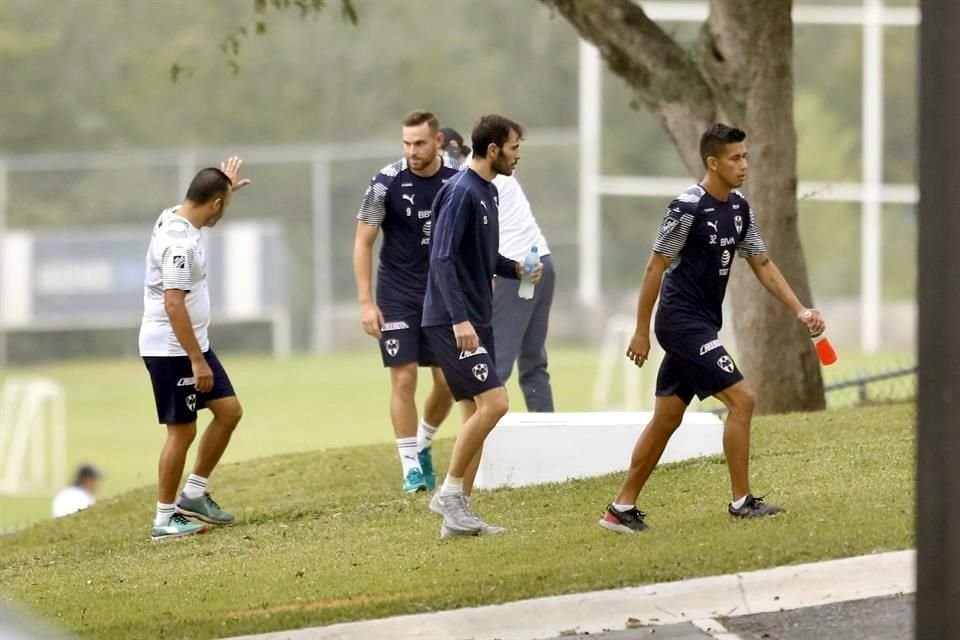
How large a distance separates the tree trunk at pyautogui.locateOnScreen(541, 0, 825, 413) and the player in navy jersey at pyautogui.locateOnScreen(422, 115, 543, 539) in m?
5.51

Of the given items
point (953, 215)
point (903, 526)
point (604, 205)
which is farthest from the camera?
point (604, 205)

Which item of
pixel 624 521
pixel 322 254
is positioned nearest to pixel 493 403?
pixel 624 521

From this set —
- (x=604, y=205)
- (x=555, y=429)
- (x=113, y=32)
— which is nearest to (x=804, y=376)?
(x=555, y=429)

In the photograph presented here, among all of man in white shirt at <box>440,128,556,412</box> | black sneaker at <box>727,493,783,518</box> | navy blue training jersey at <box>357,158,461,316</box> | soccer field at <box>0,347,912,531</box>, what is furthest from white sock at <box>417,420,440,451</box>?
soccer field at <box>0,347,912,531</box>

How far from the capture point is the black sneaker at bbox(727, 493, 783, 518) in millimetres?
8836

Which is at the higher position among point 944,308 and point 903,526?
point 944,308

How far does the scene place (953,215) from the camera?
5.82m

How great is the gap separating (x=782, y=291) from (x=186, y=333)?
3054 mm

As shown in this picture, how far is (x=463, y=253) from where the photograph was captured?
9047 mm

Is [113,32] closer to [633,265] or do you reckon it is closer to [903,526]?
[633,265]

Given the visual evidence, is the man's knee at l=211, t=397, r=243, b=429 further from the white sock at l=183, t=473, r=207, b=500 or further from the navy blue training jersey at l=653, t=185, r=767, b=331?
the navy blue training jersey at l=653, t=185, r=767, b=331

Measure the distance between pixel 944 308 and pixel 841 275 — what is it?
44.1m

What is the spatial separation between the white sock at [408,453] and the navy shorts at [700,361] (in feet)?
9.10

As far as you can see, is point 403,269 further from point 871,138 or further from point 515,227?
point 871,138
